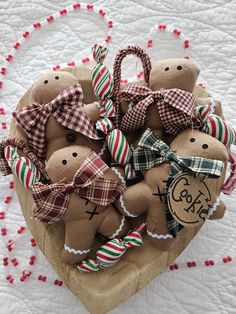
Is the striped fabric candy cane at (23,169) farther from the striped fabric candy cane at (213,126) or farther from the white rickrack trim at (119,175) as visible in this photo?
the striped fabric candy cane at (213,126)

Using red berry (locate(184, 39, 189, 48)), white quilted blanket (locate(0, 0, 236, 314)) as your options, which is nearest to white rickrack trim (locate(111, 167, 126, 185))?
white quilted blanket (locate(0, 0, 236, 314))

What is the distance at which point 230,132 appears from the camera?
89cm

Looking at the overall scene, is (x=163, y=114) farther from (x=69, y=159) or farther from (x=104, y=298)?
(x=104, y=298)

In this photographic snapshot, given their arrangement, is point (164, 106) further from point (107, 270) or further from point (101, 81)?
point (107, 270)

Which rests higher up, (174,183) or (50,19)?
(50,19)

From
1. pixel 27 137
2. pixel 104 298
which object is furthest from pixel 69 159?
pixel 104 298

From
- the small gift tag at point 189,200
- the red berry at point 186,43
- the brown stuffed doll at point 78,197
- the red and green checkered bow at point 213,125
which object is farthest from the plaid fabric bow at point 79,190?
the red berry at point 186,43

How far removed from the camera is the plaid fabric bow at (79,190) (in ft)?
2.70

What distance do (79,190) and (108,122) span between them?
0.54 feet

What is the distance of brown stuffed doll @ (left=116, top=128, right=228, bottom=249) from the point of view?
2.72ft

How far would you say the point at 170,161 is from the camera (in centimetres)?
86

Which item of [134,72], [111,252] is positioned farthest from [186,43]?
[111,252]

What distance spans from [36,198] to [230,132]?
1.36ft

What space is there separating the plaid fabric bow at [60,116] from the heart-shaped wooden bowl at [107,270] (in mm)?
139
